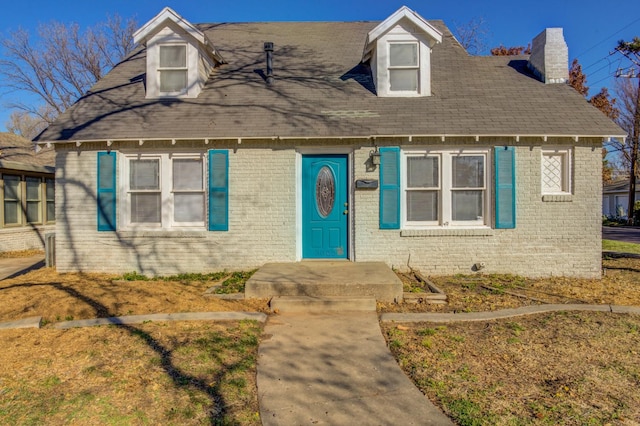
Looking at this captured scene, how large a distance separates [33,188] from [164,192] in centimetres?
868

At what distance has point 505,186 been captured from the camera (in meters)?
8.56

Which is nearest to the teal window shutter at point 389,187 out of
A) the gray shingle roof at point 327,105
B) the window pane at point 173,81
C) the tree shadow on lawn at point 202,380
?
the gray shingle roof at point 327,105

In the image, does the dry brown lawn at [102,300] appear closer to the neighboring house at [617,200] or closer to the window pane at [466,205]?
the window pane at [466,205]

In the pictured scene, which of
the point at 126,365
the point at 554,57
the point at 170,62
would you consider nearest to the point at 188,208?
the point at 170,62

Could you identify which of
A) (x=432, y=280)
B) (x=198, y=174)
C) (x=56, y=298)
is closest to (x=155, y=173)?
(x=198, y=174)

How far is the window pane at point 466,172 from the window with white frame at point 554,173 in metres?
1.43

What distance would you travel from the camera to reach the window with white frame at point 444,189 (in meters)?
8.76

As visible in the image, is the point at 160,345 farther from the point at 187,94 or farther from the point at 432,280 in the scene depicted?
the point at 187,94

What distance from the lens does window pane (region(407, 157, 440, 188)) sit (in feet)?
28.9

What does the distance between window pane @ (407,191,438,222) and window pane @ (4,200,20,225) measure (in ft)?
42.4

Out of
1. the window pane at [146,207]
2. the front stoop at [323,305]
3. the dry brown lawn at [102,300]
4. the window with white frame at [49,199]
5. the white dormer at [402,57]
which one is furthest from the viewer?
the window with white frame at [49,199]

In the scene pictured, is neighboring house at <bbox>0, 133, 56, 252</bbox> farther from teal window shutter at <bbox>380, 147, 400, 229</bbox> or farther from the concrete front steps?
teal window shutter at <bbox>380, 147, 400, 229</bbox>

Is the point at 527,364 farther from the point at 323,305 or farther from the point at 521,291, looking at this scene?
the point at 521,291

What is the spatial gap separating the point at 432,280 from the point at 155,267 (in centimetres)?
593
